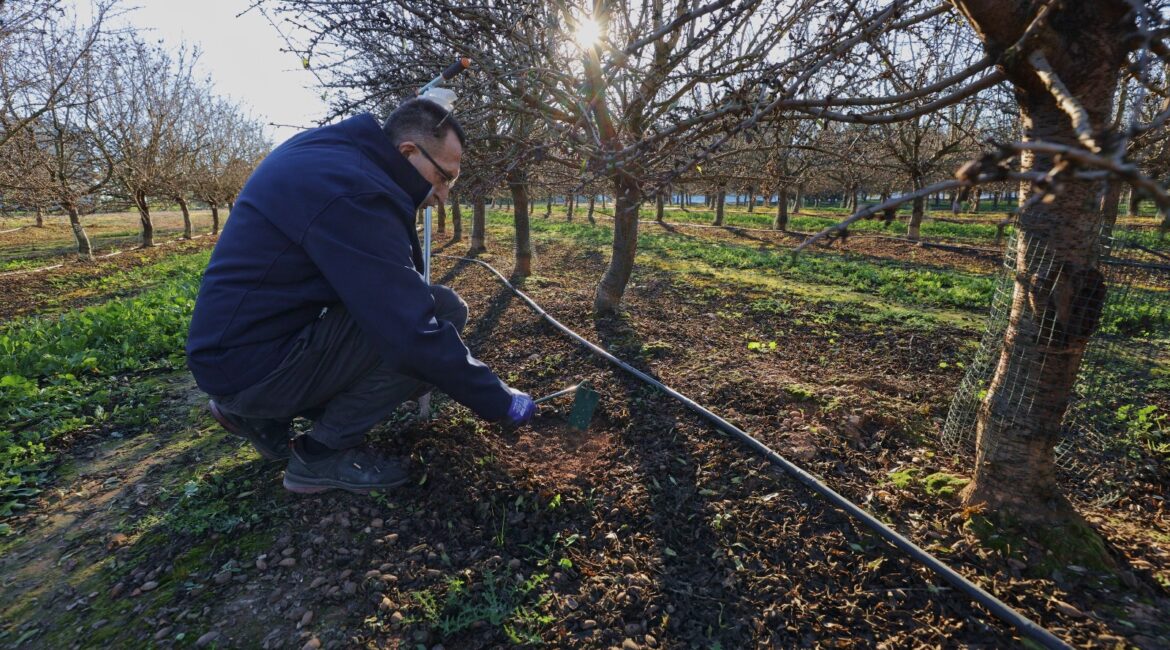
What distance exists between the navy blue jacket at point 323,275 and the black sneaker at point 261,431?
0.27 meters

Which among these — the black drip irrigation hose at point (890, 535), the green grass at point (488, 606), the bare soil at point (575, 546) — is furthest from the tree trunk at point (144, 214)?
the green grass at point (488, 606)

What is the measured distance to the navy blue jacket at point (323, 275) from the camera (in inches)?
85.4

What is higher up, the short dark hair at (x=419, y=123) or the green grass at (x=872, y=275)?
the short dark hair at (x=419, y=123)

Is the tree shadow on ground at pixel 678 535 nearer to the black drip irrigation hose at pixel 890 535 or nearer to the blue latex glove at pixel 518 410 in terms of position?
the black drip irrigation hose at pixel 890 535

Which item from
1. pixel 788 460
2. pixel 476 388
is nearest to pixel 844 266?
pixel 788 460

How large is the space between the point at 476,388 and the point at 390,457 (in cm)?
83

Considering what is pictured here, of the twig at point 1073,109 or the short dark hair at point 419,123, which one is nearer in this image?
the twig at point 1073,109

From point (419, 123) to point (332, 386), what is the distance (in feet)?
4.48

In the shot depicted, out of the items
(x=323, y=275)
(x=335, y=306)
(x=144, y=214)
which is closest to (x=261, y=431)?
(x=335, y=306)

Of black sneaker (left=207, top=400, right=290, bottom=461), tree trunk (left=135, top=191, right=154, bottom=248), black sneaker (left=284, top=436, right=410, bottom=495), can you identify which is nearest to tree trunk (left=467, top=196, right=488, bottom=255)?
black sneaker (left=207, top=400, right=290, bottom=461)

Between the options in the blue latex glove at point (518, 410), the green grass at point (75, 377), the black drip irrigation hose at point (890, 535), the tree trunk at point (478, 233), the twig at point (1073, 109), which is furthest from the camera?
the tree trunk at point (478, 233)

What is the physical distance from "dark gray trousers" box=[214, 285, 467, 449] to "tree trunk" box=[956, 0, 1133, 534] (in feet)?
9.28

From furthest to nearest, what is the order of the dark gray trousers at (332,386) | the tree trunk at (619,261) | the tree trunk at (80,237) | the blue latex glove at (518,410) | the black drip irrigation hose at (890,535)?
the tree trunk at (80,237) → the tree trunk at (619,261) → the blue latex glove at (518,410) → the dark gray trousers at (332,386) → the black drip irrigation hose at (890,535)

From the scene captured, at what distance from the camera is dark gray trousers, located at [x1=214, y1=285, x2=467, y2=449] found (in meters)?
2.44
